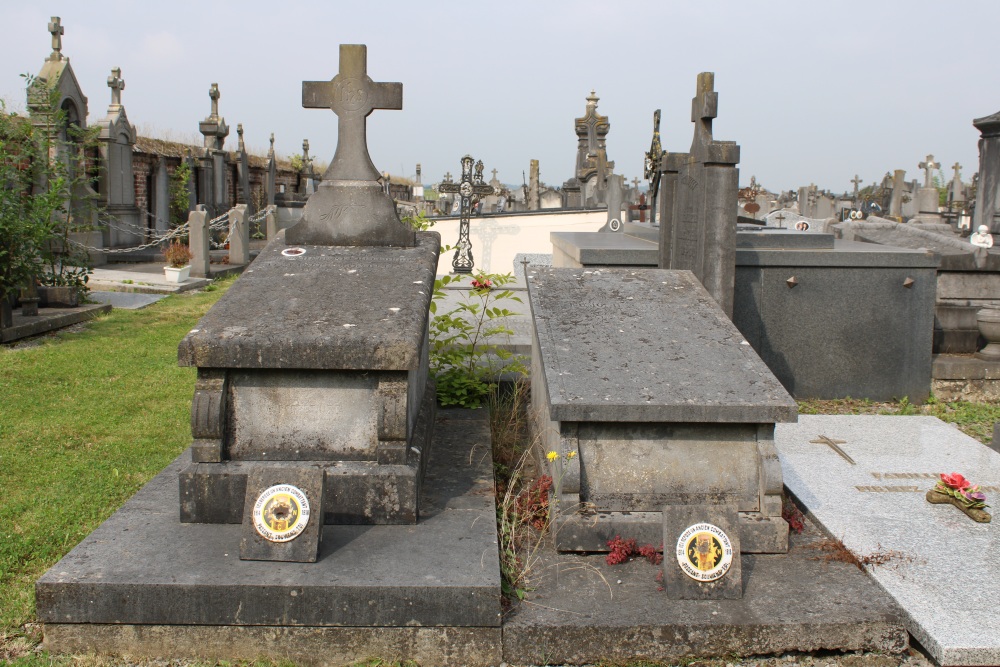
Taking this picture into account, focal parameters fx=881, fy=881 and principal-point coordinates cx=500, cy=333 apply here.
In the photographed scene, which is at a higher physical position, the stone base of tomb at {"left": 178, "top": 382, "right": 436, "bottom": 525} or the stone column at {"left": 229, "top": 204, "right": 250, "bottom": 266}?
the stone column at {"left": 229, "top": 204, "right": 250, "bottom": 266}

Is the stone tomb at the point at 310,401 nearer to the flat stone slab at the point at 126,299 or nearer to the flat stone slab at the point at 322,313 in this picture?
the flat stone slab at the point at 322,313

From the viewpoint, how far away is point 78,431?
18.2ft

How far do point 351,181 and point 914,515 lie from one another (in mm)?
3176

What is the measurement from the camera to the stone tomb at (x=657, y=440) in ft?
11.5

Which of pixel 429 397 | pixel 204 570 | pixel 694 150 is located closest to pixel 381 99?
pixel 429 397

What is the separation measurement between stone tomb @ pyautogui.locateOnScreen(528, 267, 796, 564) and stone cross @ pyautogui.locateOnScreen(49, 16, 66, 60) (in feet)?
50.0

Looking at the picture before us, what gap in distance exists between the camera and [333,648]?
2.95 metres

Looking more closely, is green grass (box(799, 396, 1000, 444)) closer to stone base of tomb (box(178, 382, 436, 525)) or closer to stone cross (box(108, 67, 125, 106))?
stone base of tomb (box(178, 382, 436, 525))

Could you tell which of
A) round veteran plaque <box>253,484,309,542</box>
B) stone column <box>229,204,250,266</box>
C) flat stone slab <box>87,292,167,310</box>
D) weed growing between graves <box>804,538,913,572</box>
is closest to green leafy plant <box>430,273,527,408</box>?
round veteran plaque <box>253,484,309,542</box>

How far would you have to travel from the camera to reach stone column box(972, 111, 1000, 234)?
11.6 metres

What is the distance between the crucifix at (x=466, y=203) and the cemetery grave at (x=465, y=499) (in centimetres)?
1061

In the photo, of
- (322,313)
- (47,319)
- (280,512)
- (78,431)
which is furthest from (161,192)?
(280,512)

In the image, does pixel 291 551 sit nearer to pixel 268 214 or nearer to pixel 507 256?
pixel 507 256

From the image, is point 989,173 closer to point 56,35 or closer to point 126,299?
point 126,299
